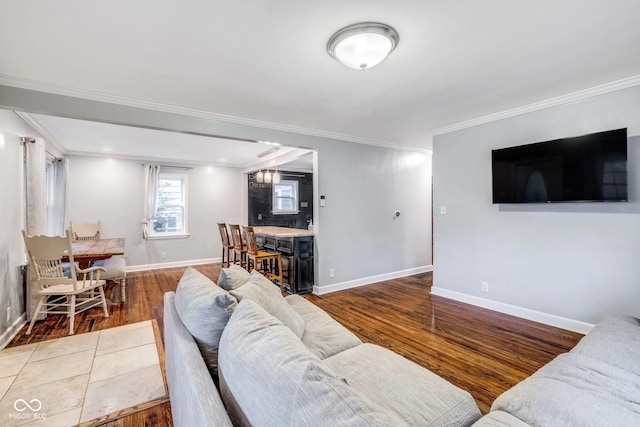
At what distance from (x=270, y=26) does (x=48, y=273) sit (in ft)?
11.1

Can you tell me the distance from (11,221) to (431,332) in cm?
439

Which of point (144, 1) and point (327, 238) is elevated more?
point (144, 1)

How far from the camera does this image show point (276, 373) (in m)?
0.81

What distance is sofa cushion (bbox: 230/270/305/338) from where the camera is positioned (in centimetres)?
156

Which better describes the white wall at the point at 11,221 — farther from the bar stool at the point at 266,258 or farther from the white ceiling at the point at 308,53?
the bar stool at the point at 266,258

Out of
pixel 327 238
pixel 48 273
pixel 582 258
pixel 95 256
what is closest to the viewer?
pixel 582 258

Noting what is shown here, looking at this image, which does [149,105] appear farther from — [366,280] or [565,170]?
[565,170]

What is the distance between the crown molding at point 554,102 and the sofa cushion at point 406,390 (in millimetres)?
3116

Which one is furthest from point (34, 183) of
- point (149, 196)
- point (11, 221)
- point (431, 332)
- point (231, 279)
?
point (431, 332)

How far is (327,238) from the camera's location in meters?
4.34

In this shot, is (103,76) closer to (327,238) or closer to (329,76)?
(329,76)

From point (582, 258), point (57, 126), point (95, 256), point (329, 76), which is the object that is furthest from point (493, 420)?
point (57, 126)

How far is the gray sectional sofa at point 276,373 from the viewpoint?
70cm

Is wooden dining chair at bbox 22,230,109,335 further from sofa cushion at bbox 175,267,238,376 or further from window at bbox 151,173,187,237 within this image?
window at bbox 151,173,187,237
